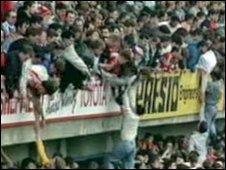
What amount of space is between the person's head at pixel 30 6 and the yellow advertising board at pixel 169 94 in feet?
8.33

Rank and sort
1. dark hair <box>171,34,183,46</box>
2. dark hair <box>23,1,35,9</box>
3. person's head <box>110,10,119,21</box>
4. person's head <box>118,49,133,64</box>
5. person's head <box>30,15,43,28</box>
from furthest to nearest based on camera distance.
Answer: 1. dark hair <box>171,34,183,46</box>
2. person's head <box>110,10,119,21</box>
3. dark hair <box>23,1,35,9</box>
4. person's head <box>118,49,133,64</box>
5. person's head <box>30,15,43,28</box>

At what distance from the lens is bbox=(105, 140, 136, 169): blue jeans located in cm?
1819

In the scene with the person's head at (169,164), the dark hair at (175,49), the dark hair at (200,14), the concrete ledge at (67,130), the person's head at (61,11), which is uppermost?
the person's head at (61,11)

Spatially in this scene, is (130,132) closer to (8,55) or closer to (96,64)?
(96,64)

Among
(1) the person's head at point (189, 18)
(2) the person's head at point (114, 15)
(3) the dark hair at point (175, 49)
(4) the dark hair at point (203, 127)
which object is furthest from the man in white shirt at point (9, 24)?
(1) the person's head at point (189, 18)

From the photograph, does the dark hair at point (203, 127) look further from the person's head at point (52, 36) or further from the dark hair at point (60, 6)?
the person's head at point (52, 36)

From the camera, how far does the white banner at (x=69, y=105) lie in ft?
55.0

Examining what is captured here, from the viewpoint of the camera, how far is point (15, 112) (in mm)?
16859

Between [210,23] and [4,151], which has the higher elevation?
[210,23]

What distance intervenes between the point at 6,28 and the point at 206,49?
5.78 meters

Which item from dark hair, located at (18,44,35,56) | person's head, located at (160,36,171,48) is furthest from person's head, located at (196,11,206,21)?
dark hair, located at (18,44,35,56)

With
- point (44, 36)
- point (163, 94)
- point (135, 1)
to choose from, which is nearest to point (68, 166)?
point (44, 36)

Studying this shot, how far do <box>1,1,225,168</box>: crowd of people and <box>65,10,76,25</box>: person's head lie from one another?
2 cm

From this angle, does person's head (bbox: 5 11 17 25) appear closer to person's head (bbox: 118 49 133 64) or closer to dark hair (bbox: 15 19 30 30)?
dark hair (bbox: 15 19 30 30)
